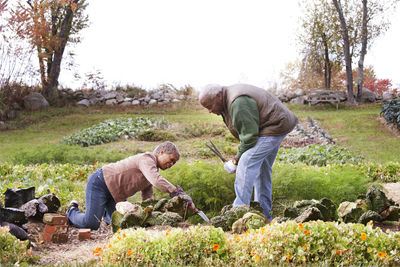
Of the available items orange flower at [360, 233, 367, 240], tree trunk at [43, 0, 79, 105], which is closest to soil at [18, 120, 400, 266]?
orange flower at [360, 233, 367, 240]

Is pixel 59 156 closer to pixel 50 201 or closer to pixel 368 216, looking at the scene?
pixel 50 201

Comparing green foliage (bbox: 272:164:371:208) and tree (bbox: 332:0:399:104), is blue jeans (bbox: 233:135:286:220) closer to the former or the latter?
green foliage (bbox: 272:164:371:208)

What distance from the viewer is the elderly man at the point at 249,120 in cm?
392

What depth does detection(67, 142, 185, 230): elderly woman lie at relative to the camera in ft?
12.7

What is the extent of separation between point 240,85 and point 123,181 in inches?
60.9

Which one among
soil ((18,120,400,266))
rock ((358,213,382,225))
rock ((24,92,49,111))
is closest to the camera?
soil ((18,120,400,266))

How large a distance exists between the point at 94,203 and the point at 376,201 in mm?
2860

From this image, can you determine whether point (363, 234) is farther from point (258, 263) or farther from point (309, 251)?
point (258, 263)

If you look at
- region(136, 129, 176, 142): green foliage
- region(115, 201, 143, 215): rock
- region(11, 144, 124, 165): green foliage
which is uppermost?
region(136, 129, 176, 142): green foliage

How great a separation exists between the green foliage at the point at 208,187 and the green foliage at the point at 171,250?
2.06m

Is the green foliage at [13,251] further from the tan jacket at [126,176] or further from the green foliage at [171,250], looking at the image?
the tan jacket at [126,176]

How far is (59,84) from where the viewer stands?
20016mm

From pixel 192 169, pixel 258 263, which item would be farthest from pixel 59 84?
pixel 258 263

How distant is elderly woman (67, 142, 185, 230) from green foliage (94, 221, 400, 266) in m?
1.02
